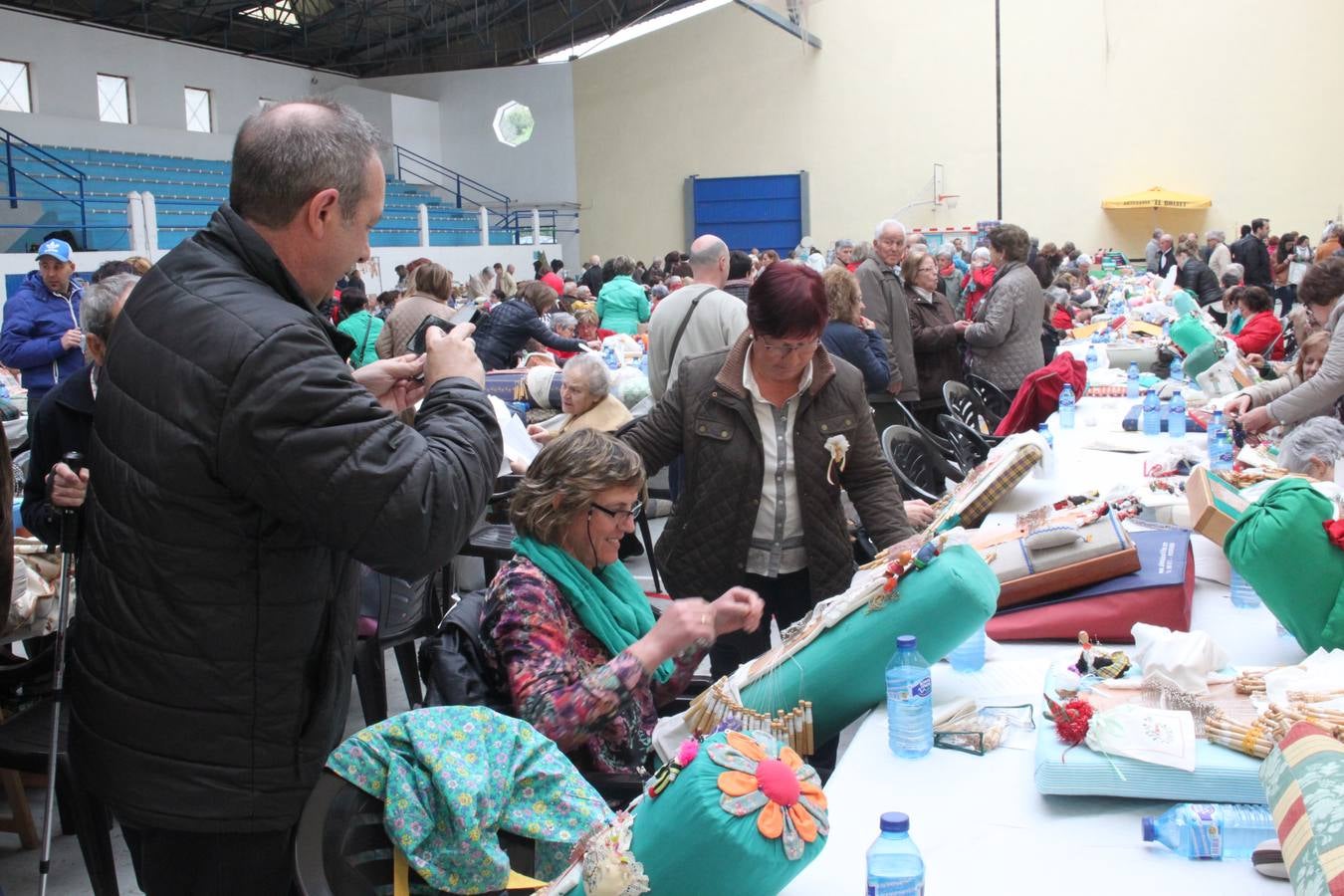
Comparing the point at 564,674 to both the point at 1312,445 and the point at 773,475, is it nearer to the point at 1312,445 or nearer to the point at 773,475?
the point at 773,475

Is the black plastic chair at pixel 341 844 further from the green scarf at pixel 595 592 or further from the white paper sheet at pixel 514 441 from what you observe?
the white paper sheet at pixel 514 441

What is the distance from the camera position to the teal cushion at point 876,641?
2154 millimetres

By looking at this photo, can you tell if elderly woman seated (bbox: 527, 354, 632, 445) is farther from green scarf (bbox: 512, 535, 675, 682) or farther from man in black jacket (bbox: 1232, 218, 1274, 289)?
man in black jacket (bbox: 1232, 218, 1274, 289)

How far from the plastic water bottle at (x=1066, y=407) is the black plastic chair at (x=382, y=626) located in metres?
3.23

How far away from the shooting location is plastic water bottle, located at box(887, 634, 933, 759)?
2004 mm

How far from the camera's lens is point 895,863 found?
1.48 m

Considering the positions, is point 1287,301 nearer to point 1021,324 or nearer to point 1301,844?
point 1021,324

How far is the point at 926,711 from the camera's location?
79.9 inches

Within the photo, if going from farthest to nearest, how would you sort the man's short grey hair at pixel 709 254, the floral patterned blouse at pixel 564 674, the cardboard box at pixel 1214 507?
the man's short grey hair at pixel 709 254, the cardboard box at pixel 1214 507, the floral patterned blouse at pixel 564 674

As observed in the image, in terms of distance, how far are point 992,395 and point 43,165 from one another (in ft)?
49.9

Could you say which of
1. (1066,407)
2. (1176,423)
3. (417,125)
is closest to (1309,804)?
(1176,423)

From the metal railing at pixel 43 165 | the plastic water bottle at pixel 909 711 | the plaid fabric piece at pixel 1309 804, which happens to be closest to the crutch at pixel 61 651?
the plastic water bottle at pixel 909 711

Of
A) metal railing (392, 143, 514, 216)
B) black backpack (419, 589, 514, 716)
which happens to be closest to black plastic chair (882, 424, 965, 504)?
black backpack (419, 589, 514, 716)

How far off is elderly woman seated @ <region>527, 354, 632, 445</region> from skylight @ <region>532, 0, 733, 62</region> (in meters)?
→ 20.6
